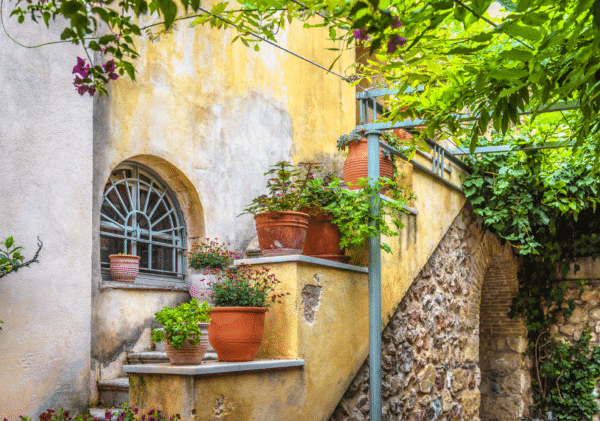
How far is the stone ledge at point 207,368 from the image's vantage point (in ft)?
10.0

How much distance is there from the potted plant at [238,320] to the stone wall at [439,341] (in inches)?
43.4

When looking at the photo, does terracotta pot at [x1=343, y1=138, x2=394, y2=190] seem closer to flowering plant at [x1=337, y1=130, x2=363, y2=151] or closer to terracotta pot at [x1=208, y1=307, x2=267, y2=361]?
flowering plant at [x1=337, y1=130, x2=363, y2=151]

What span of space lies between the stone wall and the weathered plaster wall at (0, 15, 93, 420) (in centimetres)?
196

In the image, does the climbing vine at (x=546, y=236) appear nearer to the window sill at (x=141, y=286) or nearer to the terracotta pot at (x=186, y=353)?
the window sill at (x=141, y=286)

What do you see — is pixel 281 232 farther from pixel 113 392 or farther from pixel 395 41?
pixel 395 41

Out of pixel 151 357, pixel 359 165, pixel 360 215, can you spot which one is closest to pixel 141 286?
pixel 151 357

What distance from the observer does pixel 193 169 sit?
5.48m

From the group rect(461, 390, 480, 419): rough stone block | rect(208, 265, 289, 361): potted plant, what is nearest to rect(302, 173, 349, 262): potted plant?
rect(208, 265, 289, 361): potted plant

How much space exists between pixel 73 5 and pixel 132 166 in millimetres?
3402

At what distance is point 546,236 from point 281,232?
4.99 m

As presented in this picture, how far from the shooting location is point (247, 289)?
371 cm

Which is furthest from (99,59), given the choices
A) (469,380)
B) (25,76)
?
(469,380)

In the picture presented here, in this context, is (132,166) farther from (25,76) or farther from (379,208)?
(379,208)

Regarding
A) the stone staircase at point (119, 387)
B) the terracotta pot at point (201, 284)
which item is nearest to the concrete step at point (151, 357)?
the stone staircase at point (119, 387)
